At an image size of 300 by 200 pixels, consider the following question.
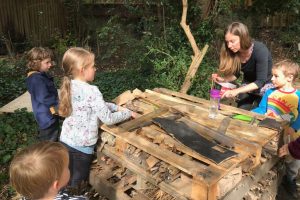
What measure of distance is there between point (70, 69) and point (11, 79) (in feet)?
17.2

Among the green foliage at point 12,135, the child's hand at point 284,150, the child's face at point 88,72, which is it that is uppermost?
the child's face at point 88,72

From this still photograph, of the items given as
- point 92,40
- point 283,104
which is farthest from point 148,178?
point 92,40

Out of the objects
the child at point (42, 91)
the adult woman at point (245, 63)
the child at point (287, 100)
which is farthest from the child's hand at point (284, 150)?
the child at point (42, 91)

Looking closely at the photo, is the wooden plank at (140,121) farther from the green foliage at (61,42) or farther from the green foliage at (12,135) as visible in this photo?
the green foliage at (61,42)

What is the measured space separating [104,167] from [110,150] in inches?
8.7

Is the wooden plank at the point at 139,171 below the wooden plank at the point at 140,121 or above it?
below

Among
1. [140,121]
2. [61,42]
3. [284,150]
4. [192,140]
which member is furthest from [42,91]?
[61,42]

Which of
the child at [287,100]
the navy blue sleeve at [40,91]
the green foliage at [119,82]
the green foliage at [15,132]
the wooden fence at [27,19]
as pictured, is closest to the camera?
the child at [287,100]

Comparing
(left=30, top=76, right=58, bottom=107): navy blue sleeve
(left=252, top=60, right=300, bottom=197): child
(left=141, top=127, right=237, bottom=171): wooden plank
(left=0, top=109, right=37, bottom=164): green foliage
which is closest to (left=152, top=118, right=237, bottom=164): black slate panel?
(left=141, top=127, right=237, bottom=171): wooden plank

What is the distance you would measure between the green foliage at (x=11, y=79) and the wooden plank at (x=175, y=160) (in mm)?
4505

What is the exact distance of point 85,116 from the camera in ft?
9.20

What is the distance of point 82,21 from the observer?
34.2 ft

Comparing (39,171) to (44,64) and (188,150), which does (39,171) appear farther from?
(44,64)

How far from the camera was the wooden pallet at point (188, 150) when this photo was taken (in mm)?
2182
